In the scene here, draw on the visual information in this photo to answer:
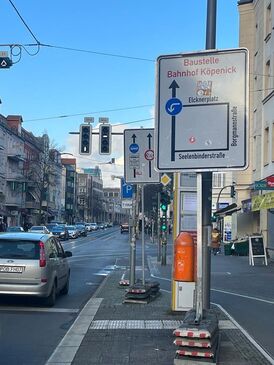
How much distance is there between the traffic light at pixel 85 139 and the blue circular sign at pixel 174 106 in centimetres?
2067

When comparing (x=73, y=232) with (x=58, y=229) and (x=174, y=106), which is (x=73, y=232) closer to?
(x=58, y=229)

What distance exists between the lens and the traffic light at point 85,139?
27500 mm

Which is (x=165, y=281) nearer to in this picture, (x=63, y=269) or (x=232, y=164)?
(x=63, y=269)

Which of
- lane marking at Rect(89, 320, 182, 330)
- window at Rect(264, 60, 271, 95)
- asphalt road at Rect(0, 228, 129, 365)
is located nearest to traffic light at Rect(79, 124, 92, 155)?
window at Rect(264, 60, 271, 95)

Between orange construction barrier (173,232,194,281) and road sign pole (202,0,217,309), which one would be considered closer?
orange construction barrier (173,232,194,281)

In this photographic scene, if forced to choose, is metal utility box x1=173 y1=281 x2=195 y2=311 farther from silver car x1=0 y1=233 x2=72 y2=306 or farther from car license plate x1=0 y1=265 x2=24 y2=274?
car license plate x1=0 y1=265 x2=24 y2=274

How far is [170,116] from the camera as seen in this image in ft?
22.9

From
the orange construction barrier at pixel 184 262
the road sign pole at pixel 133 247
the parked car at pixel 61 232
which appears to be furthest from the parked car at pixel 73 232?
the orange construction barrier at pixel 184 262

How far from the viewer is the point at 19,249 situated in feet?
40.5

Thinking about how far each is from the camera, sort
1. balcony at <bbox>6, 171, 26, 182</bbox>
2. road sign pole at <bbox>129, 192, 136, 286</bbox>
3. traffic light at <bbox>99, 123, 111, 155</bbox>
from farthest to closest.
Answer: balcony at <bbox>6, 171, 26, 182</bbox>
traffic light at <bbox>99, 123, 111, 155</bbox>
road sign pole at <bbox>129, 192, 136, 286</bbox>

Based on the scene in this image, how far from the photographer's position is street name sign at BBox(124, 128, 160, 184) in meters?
13.0

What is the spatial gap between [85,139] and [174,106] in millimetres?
20807

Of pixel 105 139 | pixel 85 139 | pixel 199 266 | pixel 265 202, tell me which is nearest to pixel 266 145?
pixel 265 202

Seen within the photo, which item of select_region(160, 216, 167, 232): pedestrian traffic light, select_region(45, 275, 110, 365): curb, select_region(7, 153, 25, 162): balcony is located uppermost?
select_region(7, 153, 25, 162): balcony
